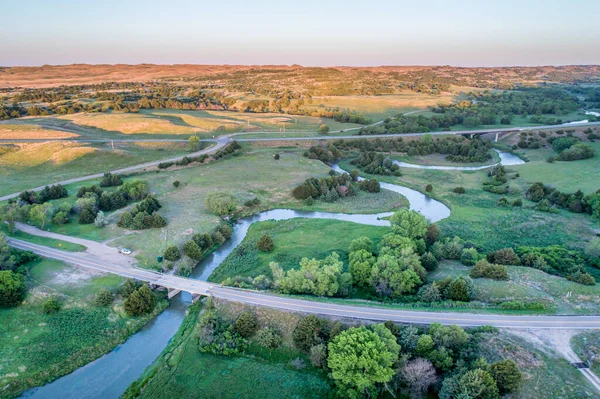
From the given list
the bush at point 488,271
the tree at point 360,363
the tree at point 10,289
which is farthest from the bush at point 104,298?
the bush at point 488,271

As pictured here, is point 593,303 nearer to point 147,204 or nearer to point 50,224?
point 147,204

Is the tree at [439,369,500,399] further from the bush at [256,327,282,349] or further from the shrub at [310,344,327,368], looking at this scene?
the bush at [256,327,282,349]

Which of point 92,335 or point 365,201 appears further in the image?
point 365,201

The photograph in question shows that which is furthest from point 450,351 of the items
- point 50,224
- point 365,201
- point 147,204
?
point 50,224

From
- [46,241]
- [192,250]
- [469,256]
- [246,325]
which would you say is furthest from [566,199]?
[46,241]

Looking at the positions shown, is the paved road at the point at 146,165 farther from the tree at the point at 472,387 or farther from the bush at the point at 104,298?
the tree at the point at 472,387

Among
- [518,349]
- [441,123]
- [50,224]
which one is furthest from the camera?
[441,123]

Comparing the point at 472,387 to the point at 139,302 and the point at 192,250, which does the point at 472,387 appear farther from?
the point at 192,250
